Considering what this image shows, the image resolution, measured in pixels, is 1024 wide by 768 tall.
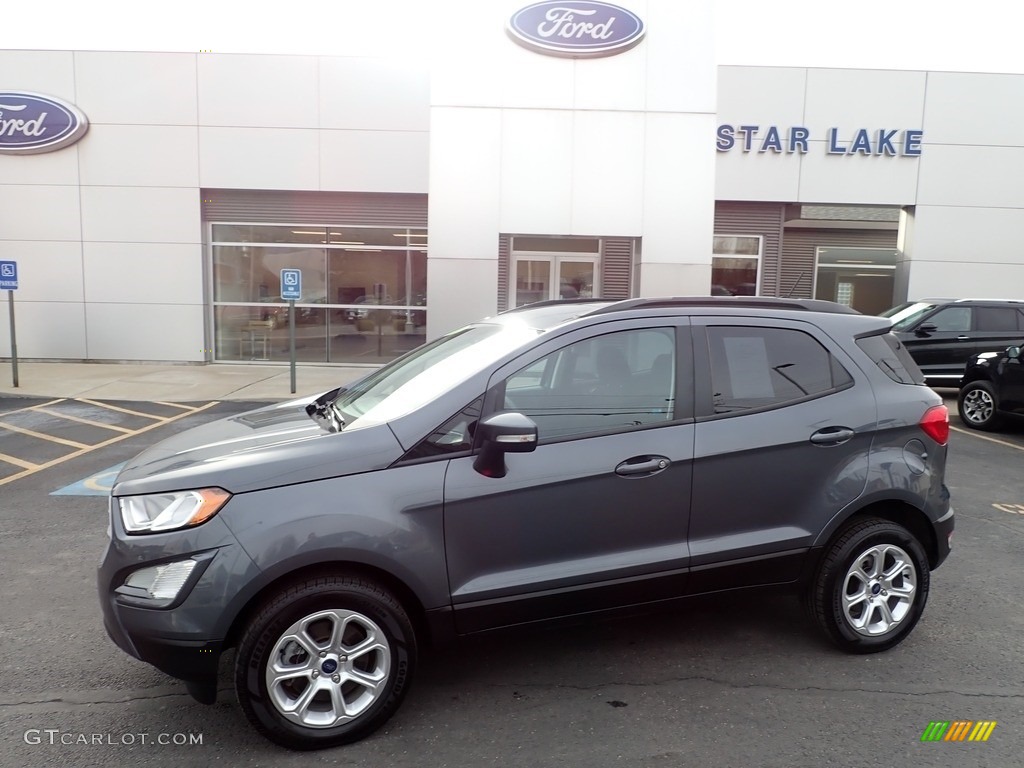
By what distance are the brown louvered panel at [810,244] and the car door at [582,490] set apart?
15.7 metres

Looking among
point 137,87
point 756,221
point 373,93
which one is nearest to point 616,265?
→ point 756,221

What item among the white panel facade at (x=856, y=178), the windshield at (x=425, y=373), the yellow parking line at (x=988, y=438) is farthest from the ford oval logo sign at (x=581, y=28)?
the windshield at (x=425, y=373)

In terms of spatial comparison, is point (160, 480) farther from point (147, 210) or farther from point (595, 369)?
point (147, 210)

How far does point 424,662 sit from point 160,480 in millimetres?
1522

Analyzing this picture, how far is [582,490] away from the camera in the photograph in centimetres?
318

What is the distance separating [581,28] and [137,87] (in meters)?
9.08

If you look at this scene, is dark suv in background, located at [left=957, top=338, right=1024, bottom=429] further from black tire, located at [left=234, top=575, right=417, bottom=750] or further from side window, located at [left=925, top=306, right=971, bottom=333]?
black tire, located at [left=234, top=575, right=417, bottom=750]

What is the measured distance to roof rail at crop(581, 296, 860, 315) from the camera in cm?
361

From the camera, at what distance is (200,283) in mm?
15734

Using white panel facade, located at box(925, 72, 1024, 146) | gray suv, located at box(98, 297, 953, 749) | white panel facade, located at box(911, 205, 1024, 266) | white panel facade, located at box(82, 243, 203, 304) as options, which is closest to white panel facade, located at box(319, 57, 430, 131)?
white panel facade, located at box(82, 243, 203, 304)

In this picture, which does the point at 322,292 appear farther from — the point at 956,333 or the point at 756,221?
the point at 956,333

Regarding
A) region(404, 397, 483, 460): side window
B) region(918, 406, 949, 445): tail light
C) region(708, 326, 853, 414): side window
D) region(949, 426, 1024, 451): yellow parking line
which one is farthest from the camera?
region(949, 426, 1024, 451): yellow parking line

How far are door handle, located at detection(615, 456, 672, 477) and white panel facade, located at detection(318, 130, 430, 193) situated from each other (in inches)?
519

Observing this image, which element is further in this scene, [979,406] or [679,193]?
[679,193]
